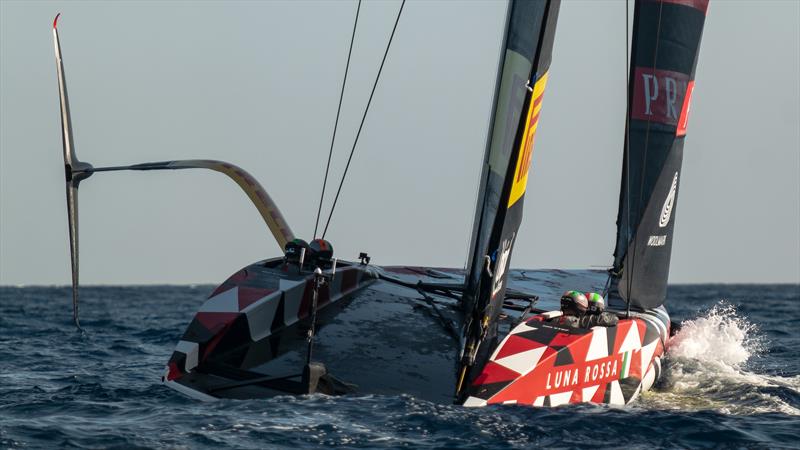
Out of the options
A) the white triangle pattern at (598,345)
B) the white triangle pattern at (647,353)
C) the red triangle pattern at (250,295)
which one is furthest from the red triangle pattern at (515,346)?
the red triangle pattern at (250,295)

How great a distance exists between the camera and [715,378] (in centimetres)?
982

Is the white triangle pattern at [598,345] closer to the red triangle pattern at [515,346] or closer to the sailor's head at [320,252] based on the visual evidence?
the red triangle pattern at [515,346]

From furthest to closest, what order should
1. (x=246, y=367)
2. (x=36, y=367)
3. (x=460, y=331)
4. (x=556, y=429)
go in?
(x=36, y=367) → (x=460, y=331) → (x=246, y=367) → (x=556, y=429)

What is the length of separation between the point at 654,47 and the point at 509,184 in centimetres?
366

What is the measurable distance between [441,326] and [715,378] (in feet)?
8.89

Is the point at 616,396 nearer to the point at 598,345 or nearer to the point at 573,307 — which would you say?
the point at 598,345

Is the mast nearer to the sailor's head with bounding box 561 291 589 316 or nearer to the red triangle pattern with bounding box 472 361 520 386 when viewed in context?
the red triangle pattern with bounding box 472 361 520 386

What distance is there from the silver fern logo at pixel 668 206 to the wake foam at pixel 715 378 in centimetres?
119

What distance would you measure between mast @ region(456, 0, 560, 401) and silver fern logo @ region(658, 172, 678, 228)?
300cm

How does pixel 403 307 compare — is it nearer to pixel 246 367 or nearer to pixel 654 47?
pixel 246 367

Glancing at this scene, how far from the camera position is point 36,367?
1000cm

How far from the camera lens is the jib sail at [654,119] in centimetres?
1053

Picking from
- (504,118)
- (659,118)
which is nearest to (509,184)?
(504,118)

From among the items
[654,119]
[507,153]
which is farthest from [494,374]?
[654,119]
